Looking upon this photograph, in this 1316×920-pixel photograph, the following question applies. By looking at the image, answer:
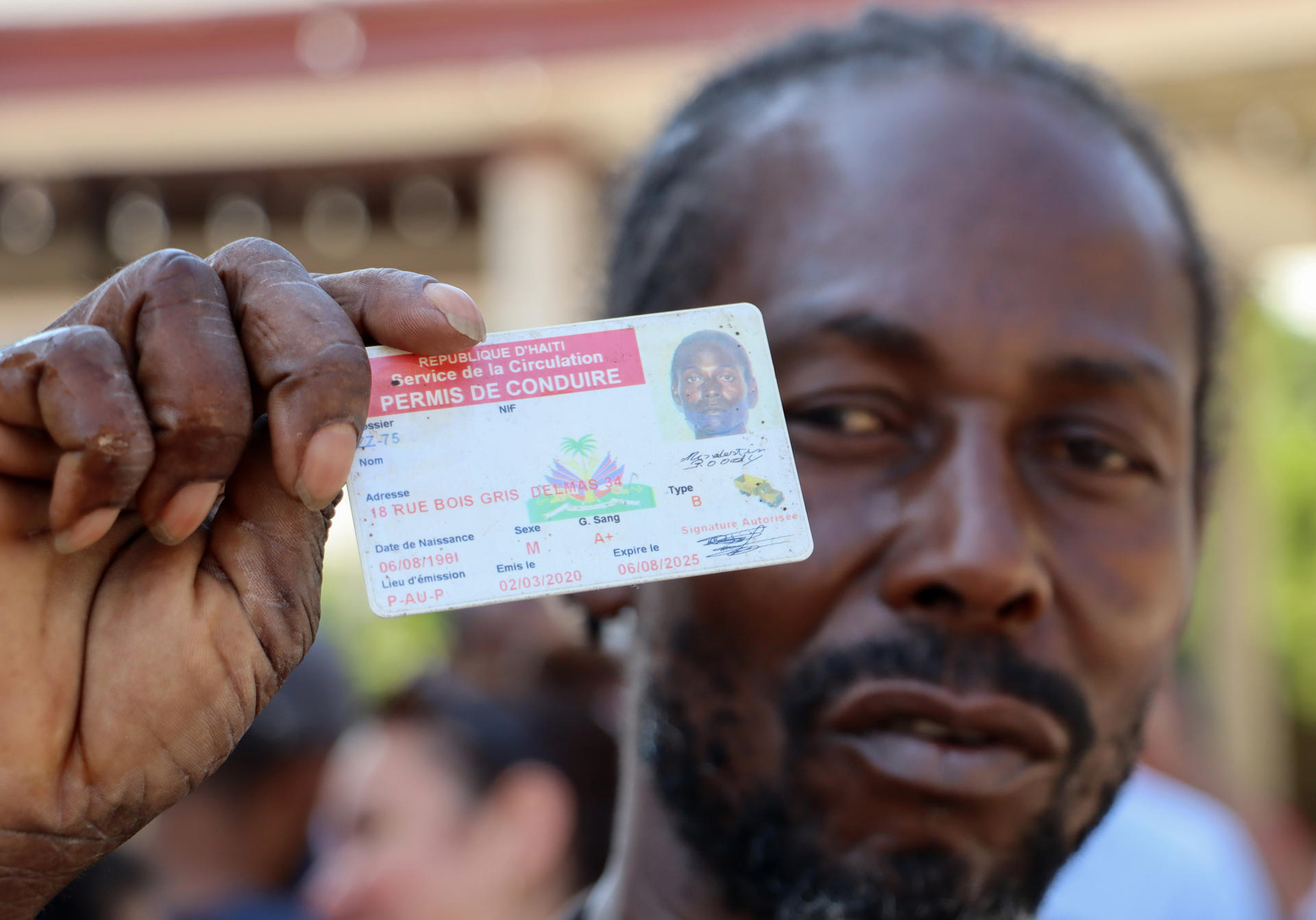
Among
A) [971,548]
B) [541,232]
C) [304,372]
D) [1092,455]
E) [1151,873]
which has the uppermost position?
[541,232]

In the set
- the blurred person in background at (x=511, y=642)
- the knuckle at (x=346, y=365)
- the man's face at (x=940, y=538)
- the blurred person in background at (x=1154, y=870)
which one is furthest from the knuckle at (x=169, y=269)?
the blurred person in background at (x=511, y=642)

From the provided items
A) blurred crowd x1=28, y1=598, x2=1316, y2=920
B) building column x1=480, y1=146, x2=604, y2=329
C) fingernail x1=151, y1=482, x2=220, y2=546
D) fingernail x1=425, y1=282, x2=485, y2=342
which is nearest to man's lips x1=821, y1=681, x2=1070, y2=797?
fingernail x1=425, y1=282, x2=485, y2=342

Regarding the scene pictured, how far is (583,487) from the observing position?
1165 mm

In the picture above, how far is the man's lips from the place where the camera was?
1434 millimetres

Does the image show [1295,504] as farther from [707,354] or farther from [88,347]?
[88,347]

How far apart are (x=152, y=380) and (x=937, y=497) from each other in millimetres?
884

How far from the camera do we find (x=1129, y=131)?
188 centimetres

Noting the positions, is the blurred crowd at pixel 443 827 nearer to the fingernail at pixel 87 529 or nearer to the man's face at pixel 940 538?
the man's face at pixel 940 538

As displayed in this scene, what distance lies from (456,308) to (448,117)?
543 centimetres

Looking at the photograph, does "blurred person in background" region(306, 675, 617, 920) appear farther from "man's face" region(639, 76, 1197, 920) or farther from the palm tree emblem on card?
the palm tree emblem on card

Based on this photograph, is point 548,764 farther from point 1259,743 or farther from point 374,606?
point 1259,743

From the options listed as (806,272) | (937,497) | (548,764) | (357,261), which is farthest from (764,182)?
(357,261)
